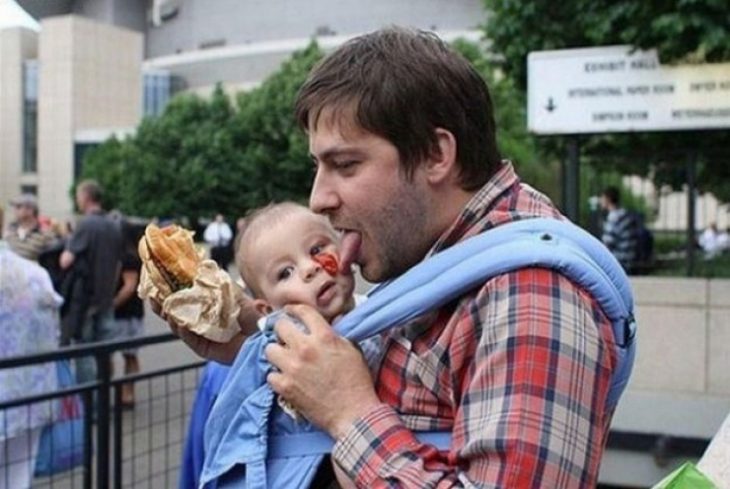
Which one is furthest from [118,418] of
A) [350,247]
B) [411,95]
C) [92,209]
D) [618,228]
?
[618,228]

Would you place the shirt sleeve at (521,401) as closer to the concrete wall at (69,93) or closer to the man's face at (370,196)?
the man's face at (370,196)

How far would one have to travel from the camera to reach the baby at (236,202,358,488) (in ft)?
6.03

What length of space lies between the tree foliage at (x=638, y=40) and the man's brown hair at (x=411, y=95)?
22.2 feet

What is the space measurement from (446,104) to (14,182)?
70.5 metres

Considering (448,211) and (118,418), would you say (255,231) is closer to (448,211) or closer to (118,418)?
(448,211)

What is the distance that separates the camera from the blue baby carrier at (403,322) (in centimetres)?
132

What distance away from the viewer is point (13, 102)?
65750 mm

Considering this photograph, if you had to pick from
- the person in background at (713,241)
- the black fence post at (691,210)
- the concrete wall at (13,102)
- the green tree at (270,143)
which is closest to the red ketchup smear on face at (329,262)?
the black fence post at (691,210)

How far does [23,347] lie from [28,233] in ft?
10.9

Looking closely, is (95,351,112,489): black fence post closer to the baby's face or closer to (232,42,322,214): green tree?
the baby's face

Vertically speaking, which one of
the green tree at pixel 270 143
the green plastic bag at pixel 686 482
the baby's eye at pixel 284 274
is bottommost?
the green plastic bag at pixel 686 482

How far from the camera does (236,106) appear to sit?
46344 millimetres

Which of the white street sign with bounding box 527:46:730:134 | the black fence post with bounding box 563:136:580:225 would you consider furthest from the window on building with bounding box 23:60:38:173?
the white street sign with bounding box 527:46:730:134

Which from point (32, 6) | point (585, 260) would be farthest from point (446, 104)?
point (32, 6)
